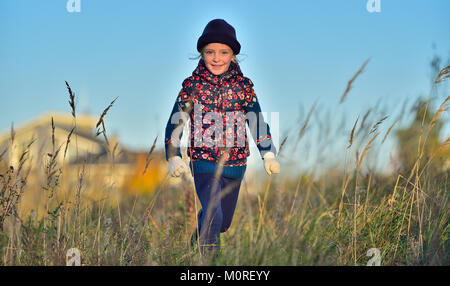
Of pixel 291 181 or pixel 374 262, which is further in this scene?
pixel 291 181

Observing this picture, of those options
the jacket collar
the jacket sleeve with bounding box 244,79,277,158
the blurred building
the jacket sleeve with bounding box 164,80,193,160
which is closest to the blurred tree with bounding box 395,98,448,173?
the jacket sleeve with bounding box 244,79,277,158

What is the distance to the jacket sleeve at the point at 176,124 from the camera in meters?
3.23

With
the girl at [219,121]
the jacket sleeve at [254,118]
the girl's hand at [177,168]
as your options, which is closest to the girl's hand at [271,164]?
the girl at [219,121]

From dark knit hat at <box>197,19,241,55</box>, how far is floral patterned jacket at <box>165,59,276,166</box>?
166 millimetres

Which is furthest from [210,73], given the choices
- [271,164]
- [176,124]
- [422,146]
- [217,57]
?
[422,146]

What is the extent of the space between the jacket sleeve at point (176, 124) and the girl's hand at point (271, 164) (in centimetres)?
61

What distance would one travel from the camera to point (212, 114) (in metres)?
3.36

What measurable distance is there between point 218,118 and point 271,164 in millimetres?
501

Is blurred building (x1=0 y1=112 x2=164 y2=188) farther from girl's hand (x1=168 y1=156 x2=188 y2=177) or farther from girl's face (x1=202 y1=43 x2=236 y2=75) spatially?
girl's face (x1=202 y1=43 x2=236 y2=75)

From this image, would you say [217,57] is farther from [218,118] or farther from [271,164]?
[271,164]

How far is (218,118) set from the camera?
3361mm
